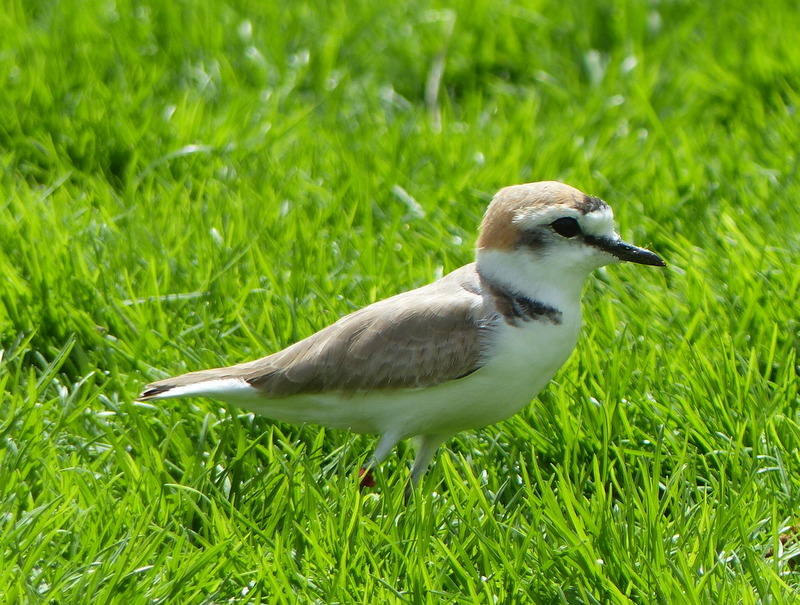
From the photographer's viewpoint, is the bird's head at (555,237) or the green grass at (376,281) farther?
the bird's head at (555,237)

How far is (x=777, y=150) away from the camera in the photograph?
18.6 feet

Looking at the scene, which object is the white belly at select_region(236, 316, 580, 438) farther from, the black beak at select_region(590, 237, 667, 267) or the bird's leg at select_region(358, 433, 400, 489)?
the black beak at select_region(590, 237, 667, 267)

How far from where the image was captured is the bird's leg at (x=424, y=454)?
3.78 metres

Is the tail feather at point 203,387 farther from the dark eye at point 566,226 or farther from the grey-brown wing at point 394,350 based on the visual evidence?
the dark eye at point 566,226

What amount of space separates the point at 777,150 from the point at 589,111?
1.02 m

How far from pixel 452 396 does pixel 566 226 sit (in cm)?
64

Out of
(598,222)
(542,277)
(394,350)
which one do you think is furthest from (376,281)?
(598,222)

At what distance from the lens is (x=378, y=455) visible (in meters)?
3.65

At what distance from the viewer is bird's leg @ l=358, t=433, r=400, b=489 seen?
3.60m

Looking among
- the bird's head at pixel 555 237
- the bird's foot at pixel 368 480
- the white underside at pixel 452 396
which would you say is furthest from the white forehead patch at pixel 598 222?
the bird's foot at pixel 368 480

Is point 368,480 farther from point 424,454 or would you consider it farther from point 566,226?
point 566,226

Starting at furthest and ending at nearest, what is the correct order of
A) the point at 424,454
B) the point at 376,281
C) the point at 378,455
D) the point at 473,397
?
the point at 376,281 < the point at 424,454 < the point at 378,455 < the point at 473,397

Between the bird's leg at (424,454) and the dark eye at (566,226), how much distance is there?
2.47 ft

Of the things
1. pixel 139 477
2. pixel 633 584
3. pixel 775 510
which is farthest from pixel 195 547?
pixel 775 510
